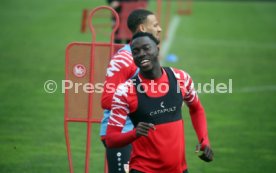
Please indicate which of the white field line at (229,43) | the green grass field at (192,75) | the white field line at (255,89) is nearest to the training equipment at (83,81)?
the green grass field at (192,75)

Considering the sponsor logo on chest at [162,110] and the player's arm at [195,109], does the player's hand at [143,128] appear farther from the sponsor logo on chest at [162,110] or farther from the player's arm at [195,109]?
the player's arm at [195,109]

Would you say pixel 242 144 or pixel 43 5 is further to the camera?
pixel 43 5

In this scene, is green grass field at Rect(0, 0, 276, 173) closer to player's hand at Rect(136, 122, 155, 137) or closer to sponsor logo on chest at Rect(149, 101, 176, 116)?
sponsor logo on chest at Rect(149, 101, 176, 116)

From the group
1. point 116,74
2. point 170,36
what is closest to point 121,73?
point 116,74

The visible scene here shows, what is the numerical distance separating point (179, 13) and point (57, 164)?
78.4ft

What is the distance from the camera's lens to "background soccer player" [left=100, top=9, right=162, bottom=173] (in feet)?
25.9

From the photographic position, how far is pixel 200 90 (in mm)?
19188

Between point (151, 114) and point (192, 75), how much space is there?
1357cm

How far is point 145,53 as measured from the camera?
7.20m

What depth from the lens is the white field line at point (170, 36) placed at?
24.4m

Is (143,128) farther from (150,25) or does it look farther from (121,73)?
(150,25)

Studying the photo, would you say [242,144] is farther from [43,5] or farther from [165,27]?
[43,5]

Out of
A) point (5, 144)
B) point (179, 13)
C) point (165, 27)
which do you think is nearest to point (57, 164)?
point (5, 144)

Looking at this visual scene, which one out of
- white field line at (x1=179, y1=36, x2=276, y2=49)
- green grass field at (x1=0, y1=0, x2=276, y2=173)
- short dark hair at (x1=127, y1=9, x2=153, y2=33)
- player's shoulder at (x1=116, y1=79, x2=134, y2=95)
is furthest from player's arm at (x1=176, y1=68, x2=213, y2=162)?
white field line at (x1=179, y1=36, x2=276, y2=49)
